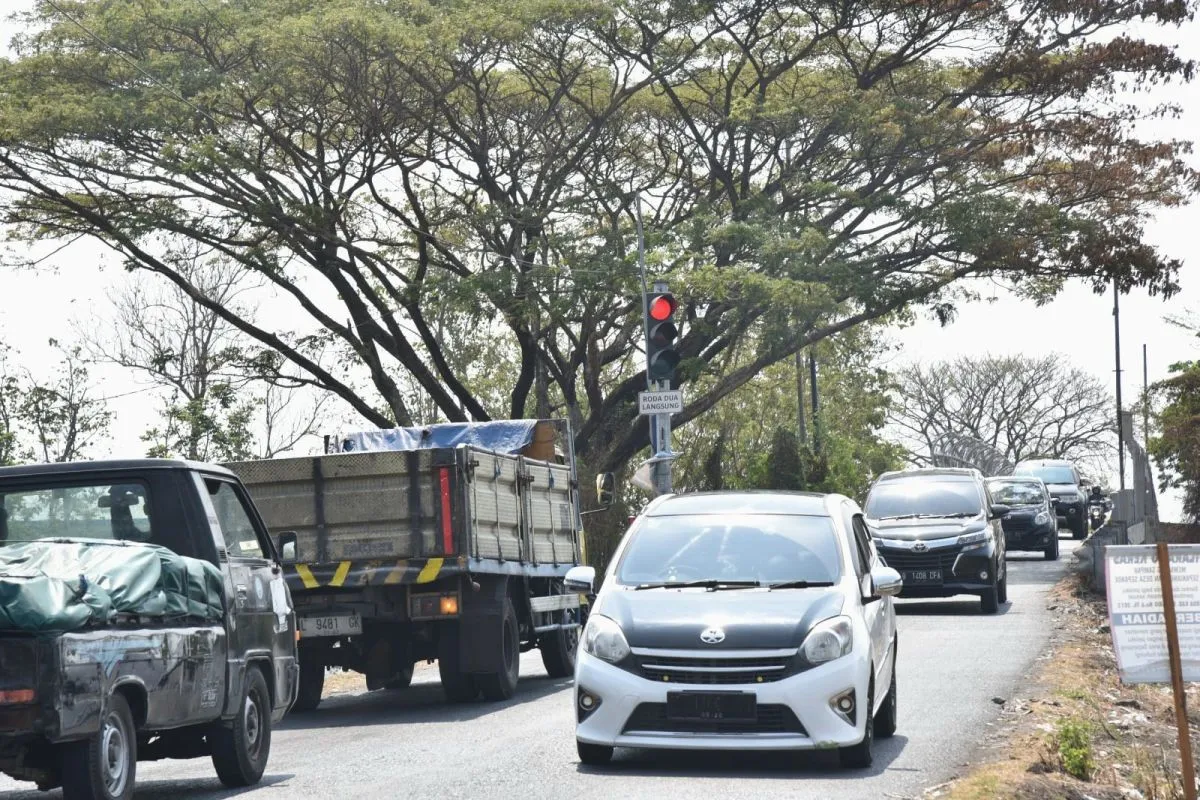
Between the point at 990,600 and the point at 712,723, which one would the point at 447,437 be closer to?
the point at 990,600

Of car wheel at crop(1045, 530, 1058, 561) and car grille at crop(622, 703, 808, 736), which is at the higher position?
car wheel at crop(1045, 530, 1058, 561)

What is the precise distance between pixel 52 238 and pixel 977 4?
1844cm

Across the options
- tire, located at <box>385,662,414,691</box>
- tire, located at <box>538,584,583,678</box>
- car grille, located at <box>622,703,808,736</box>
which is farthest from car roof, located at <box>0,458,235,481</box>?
tire, located at <box>538,584,583,678</box>

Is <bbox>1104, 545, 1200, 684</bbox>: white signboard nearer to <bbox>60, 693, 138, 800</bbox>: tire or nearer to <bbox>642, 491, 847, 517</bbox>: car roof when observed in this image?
<bbox>642, 491, 847, 517</bbox>: car roof

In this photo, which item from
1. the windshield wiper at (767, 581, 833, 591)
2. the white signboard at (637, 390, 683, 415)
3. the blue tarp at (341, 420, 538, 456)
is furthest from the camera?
the white signboard at (637, 390, 683, 415)

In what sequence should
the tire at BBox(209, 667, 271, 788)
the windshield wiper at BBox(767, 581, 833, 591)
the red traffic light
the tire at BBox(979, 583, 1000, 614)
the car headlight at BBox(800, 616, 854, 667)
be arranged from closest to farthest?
the car headlight at BBox(800, 616, 854, 667) → the tire at BBox(209, 667, 271, 788) → the windshield wiper at BBox(767, 581, 833, 591) → the red traffic light → the tire at BBox(979, 583, 1000, 614)

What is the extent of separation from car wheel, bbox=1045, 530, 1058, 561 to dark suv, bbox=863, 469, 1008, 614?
1211 cm

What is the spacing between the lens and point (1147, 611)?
832 cm

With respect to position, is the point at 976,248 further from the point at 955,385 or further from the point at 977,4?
the point at 955,385

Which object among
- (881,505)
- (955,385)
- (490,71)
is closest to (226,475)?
(881,505)

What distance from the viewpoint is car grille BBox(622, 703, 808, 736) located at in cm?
948

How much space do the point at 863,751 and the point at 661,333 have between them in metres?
9.14

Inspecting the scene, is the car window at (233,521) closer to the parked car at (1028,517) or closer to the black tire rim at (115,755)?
the black tire rim at (115,755)

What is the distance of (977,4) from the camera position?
3103 cm
